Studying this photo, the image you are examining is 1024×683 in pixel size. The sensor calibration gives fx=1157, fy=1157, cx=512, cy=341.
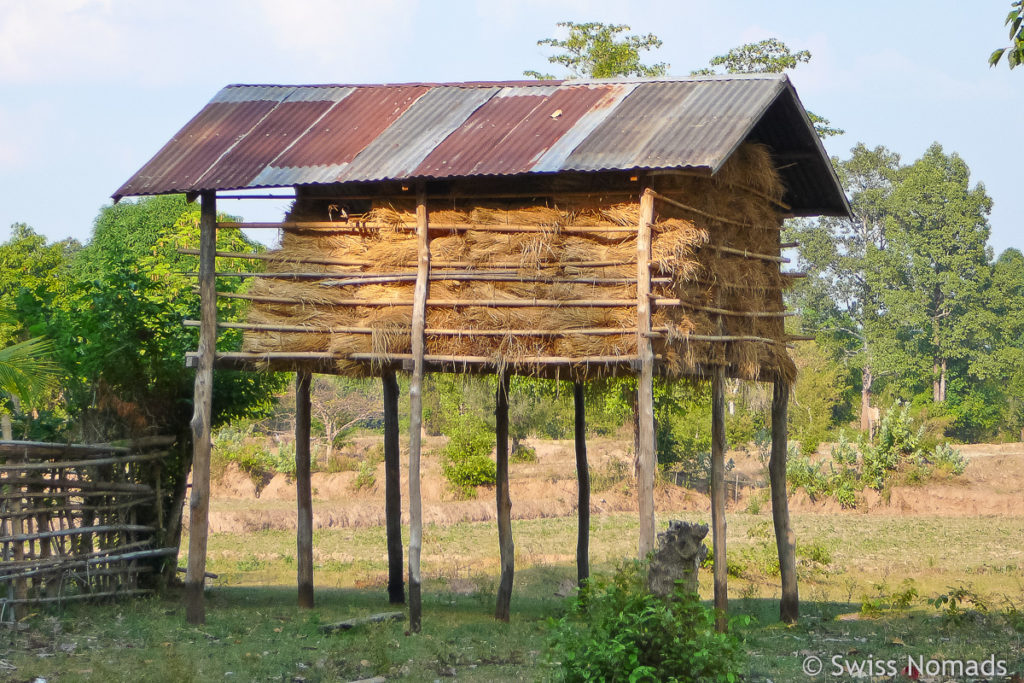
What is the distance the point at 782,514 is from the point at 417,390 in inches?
208

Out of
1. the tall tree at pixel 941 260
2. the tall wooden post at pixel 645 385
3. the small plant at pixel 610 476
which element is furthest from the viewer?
Answer: the tall tree at pixel 941 260

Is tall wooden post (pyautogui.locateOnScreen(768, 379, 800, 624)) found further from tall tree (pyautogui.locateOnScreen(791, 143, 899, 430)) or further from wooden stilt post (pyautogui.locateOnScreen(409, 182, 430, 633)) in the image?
tall tree (pyautogui.locateOnScreen(791, 143, 899, 430))

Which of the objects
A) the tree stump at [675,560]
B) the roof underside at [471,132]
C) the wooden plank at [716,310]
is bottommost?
the tree stump at [675,560]

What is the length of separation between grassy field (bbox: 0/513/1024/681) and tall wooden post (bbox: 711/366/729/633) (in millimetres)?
631

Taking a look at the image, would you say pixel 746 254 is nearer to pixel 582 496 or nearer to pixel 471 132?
pixel 471 132

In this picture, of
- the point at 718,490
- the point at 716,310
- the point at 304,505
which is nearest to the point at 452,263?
the point at 716,310

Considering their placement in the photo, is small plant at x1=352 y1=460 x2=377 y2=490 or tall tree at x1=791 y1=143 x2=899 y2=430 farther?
tall tree at x1=791 y1=143 x2=899 y2=430

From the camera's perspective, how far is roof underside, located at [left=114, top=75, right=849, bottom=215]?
12.3 metres

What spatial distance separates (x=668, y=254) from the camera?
12.3 meters

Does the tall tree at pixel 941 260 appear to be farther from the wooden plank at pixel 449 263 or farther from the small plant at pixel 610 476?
the wooden plank at pixel 449 263

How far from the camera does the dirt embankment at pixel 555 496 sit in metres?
29.8

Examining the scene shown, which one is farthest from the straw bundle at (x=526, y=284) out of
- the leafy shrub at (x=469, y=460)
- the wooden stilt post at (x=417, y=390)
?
the leafy shrub at (x=469, y=460)

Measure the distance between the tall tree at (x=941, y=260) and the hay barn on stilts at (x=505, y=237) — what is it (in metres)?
38.0

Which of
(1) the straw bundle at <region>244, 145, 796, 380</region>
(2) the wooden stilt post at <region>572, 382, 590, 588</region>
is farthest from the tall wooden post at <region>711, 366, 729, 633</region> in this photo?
(2) the wooden stilt post at <region>572, 382, 590, 588</region>
